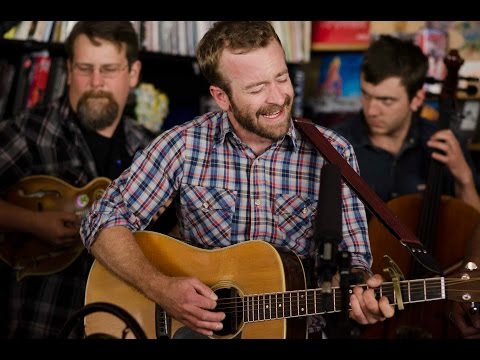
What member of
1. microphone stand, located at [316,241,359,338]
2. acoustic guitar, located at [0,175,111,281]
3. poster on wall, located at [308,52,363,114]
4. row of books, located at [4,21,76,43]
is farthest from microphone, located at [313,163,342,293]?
poster on wall, located at [308,52,363,114]

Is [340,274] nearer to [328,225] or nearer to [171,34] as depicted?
[328,225]

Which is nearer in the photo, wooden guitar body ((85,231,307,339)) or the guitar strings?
the guitar strings

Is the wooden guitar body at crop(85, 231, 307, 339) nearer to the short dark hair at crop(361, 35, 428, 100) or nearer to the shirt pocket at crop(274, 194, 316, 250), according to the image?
the shirt pocket at crop(274, 194, 316, 250)

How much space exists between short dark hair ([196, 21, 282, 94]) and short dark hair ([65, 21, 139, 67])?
0.73 metres

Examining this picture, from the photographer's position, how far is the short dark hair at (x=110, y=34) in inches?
150

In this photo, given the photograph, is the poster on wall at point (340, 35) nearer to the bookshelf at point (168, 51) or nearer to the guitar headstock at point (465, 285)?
the bookshelf at point (168, 51)

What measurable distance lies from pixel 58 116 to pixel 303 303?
4.67 feet

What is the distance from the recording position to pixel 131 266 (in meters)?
3.14

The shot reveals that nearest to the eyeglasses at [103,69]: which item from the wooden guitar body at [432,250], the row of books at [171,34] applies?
the row of books at [171,34]

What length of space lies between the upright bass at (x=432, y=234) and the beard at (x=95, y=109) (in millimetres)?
1106

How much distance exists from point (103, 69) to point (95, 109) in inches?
6.2

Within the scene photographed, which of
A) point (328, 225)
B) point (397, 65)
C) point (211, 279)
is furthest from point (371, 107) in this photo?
point (328, 225)

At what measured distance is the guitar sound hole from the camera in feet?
9.98

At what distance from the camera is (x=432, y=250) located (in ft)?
11.7
